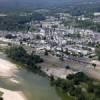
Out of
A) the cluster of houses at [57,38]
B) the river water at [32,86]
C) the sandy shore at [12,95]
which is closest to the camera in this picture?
the sandy shore at [12,95]

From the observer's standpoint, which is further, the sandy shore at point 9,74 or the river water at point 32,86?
the river water at point 32,86

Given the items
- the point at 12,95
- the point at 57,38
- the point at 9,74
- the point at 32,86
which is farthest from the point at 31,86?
the point at 57,38

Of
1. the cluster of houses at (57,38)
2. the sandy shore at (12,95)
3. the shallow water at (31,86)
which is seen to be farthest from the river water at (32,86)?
the cluster of houses at (57,38)

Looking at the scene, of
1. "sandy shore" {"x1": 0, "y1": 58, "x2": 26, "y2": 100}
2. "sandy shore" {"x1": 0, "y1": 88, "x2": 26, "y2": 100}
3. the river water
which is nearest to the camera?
"sandy shore" {"x1": 0, "y1": 88, "x2": 26, "y2": 100}

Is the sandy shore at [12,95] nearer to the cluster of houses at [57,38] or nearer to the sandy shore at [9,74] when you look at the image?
the sandy shore at [9,74]

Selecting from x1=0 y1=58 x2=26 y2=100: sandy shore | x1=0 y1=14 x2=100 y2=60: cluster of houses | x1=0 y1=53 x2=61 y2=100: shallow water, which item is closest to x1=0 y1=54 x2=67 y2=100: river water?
x1=0 y1=53 x2=61 y2=100: shallow water

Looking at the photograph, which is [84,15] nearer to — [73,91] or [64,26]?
[64,26]

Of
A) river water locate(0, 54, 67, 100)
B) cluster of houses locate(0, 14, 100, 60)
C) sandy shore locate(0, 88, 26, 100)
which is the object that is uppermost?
sandy shore locate(0, 88, 26, 100)

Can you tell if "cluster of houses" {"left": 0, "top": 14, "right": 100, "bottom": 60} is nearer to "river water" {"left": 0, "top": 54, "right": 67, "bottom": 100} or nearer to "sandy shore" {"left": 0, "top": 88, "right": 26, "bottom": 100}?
"river water" {"left": 0, "top": 54, "right": 67, "bottom": 100}

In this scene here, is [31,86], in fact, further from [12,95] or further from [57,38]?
[57,38]
